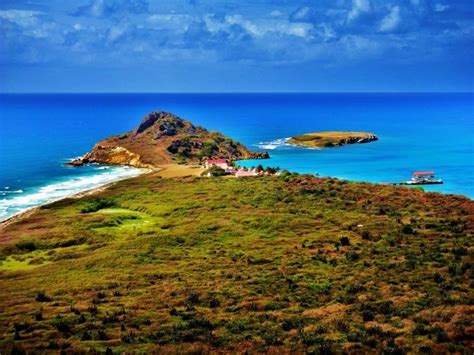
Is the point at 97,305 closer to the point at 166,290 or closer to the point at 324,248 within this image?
the point at 166,290

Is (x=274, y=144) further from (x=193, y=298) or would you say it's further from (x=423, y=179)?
(x=193, y=298)

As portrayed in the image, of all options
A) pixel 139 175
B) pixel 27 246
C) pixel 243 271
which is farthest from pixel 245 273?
pixel 139 175

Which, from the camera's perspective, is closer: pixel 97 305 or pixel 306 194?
pixel 97 305

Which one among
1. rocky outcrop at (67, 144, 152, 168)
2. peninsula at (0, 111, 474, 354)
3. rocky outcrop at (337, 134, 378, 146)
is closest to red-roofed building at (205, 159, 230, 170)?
rocky outcrop at (67, 144, 152, 168)

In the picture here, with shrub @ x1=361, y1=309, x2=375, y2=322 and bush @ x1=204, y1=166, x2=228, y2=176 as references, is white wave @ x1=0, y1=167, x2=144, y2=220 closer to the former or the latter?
bush @ x1=204, y1=166, x2=228, y2=176

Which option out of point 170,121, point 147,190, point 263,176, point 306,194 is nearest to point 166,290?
point 306,194

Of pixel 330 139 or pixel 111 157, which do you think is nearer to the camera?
pixel 111 157
